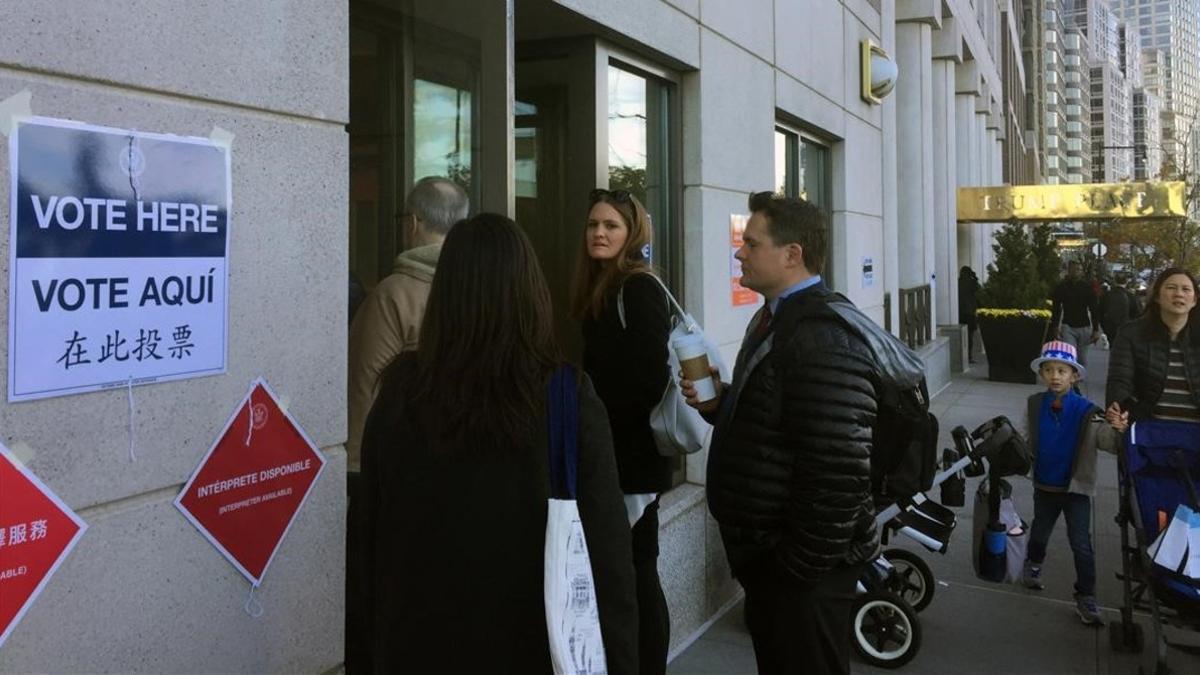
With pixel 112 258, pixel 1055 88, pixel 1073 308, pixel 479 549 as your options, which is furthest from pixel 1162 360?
pixel 1055 88

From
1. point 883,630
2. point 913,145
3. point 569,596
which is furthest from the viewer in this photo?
point 913,145

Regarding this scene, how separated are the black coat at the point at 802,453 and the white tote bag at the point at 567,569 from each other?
0.97 metres

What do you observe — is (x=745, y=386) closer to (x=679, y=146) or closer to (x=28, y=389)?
(x=28, y=389)

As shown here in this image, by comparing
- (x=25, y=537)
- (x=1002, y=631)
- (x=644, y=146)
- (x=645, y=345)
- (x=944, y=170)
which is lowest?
(x=1002, y=631)

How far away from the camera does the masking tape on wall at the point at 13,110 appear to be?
2080mm

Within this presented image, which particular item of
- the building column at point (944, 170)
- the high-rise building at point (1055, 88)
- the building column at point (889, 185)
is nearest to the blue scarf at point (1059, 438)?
the building column at point (889, 185)

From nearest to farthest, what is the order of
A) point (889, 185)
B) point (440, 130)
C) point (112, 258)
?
point (112, 258) → point (440, 130) → point (889, 185)

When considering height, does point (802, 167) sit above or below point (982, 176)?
below

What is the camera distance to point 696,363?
10.7 feet

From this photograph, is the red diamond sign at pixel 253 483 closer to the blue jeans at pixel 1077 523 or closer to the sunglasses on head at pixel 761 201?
the sunglasses on head at pixel 761 201

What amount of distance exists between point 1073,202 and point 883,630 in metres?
23.6

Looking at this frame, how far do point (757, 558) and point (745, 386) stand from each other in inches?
21.2

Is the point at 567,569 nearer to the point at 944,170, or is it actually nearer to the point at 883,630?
the point at 883,630

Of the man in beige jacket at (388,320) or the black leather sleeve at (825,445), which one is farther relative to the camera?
the man in beige jacket at (388,320)
